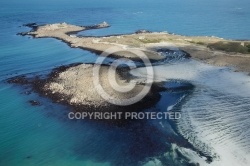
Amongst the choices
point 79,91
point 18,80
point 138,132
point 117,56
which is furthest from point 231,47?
point 18,80

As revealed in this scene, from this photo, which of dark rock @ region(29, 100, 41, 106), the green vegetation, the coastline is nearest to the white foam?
the coastline

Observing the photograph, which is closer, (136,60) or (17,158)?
(17,158)

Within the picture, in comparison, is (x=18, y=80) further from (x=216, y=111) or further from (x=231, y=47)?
(x=231, y=47)

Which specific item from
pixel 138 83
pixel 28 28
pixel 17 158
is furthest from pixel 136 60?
pixel 28 28

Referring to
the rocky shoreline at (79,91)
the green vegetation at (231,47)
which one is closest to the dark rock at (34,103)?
the rocky shoreline at (79,91)

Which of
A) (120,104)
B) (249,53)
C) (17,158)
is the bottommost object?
(17,158)

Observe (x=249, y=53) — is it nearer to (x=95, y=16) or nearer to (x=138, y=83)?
(x=138, y=83)
